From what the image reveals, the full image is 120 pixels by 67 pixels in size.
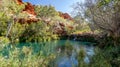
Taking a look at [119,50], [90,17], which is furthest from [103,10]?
[119,50]

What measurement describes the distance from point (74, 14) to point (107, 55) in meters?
16.8

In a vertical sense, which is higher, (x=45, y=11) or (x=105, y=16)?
(x=45, y=11)

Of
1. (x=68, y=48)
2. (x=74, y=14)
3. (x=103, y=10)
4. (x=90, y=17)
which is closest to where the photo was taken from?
(x=68, y=48)

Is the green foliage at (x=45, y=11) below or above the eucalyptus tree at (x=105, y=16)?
above

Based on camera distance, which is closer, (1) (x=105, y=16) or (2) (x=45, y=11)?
(1) (x=105, y=16)

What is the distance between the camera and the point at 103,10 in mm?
21000

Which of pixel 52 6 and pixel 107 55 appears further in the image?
pixel 52 6

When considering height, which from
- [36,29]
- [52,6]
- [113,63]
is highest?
[52,6]

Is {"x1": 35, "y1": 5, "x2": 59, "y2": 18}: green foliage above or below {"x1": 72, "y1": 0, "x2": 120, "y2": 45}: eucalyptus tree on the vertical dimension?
above

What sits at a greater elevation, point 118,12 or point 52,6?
point 52,6

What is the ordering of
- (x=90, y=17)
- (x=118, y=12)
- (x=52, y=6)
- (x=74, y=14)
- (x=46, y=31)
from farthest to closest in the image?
(x=52, y=6) → (x=46, y=31) → (x=74, y=14) → (x=90, y=17) → (x=118, y=12)

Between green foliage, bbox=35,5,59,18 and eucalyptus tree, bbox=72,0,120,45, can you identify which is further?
green foliage, bbox=35,5,59,18

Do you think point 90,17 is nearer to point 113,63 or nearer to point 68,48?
point 68,48

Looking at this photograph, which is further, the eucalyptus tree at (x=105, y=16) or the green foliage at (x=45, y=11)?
the green foliage at (x=45, y=11)
